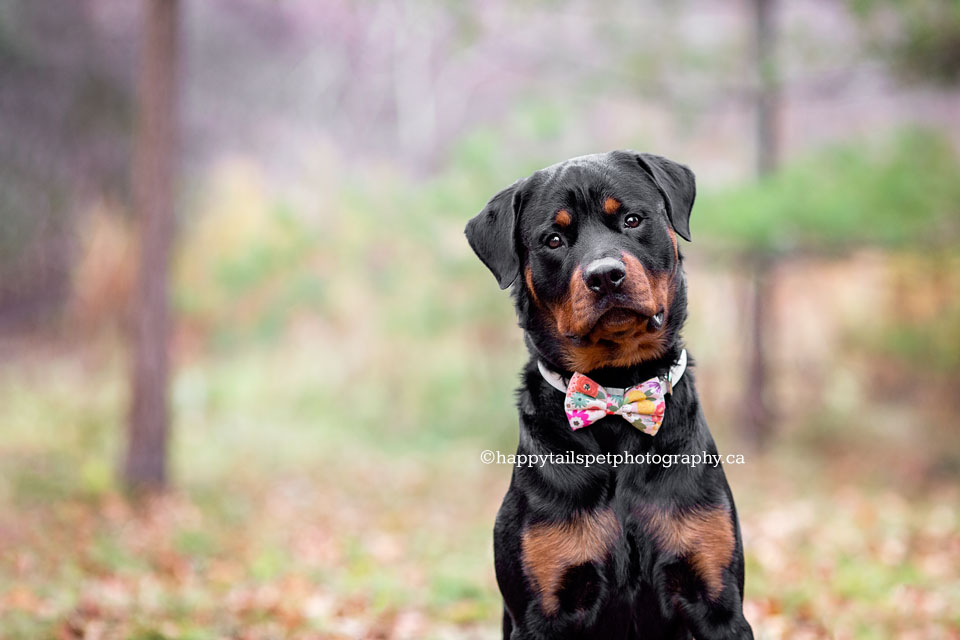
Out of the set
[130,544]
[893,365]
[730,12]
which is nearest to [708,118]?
[730,12]

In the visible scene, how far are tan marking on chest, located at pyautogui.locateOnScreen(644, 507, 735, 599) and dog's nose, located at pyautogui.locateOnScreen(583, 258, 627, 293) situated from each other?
0.58 m

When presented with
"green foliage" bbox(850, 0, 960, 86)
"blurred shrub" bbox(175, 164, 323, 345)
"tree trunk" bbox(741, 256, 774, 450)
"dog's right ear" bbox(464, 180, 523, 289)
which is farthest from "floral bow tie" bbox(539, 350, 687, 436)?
"blurred shrub" bbox(175, 164, 323, 345)

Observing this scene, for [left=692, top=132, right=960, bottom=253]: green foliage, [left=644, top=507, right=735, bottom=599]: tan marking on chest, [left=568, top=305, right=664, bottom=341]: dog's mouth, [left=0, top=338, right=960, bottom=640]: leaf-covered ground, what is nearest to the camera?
[left=644, top=507, right=735, bottom=599]: tan marking on chest

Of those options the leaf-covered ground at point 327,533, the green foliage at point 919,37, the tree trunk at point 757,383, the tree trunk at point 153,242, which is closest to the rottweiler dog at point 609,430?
the leaf-covered ground at point 327,533

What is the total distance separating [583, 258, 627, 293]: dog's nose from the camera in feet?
8.02

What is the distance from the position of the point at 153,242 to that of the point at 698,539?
6.24 metres

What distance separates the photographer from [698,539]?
2.41 m

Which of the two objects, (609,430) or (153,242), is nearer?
(609,430)

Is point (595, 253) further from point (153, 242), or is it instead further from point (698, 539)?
point (153, 242)

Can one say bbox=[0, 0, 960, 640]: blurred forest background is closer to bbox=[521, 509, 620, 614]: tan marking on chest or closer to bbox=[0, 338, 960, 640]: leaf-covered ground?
bbox=[0, 338, 960, 640]: leaf-covered ground

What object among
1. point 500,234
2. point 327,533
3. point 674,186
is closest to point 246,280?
point 327,533

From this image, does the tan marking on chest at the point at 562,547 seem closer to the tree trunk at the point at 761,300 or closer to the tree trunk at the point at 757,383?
the tree trunk at the point at 761,300

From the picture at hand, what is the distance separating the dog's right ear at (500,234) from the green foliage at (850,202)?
6141 mm

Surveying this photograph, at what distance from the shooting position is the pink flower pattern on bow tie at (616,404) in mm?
2508
